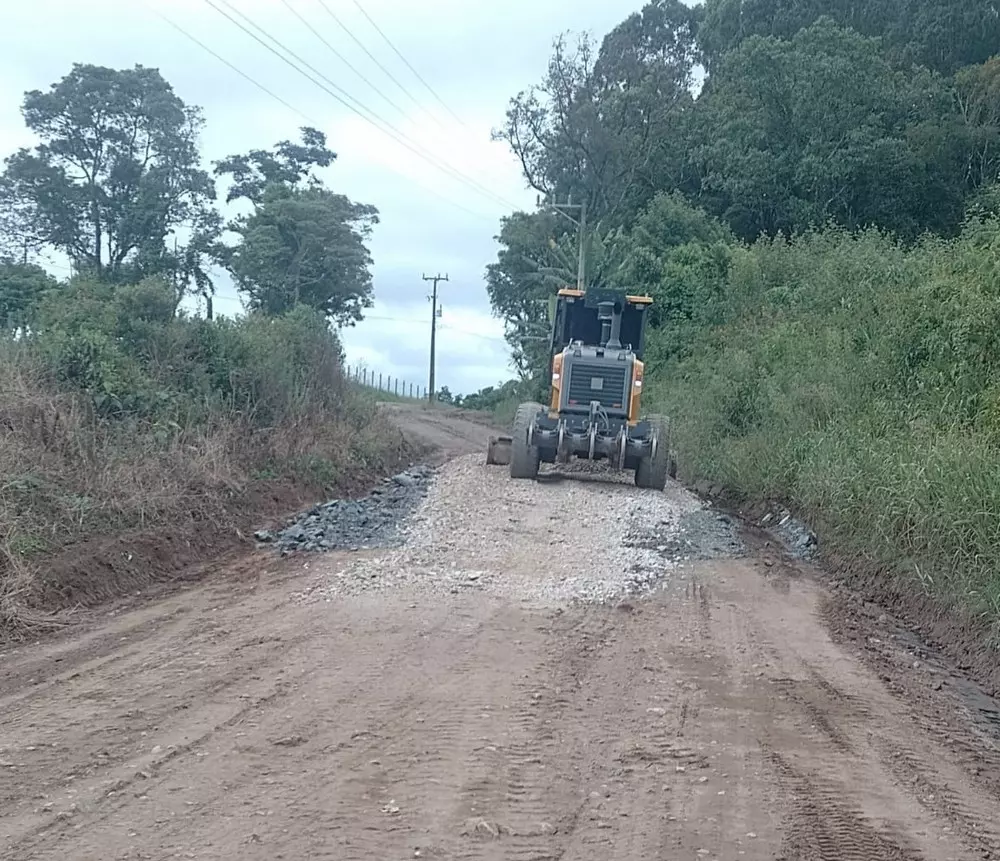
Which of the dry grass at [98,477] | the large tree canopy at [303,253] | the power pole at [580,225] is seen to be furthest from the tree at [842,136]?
the dry grass at [98,477]

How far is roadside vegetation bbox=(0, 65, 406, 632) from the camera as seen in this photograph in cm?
1060

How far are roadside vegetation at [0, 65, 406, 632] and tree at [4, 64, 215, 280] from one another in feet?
0.21

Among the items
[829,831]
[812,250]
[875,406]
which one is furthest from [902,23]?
[829,831]

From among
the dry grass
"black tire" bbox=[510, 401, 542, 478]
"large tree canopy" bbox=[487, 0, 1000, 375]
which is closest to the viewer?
the dry grass

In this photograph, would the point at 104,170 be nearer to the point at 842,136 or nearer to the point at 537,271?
the point at 537,271

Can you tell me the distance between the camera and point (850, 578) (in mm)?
11391

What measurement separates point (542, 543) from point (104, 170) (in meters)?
29.1

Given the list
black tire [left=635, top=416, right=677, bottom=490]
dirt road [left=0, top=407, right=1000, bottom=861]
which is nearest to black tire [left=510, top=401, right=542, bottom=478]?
black tire [left=635, top=416, right=677, bottom=490]

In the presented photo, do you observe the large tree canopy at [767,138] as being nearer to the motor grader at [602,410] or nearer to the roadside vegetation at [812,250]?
the roadside vegetation at [812,250]

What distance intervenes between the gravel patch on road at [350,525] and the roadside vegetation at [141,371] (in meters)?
0.66

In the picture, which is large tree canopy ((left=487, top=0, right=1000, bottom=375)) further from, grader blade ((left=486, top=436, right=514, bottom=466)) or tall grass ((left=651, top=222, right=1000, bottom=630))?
grader blade ((left=486, top=436, right=514, bottom=466))

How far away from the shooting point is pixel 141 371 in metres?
15.6

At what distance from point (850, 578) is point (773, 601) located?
69.4 inches

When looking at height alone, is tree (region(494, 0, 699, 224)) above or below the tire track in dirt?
above
